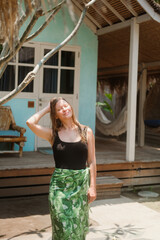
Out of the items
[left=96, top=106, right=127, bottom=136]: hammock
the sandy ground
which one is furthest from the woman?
[left=96, top=106, right=127, bottom=136]: hammock

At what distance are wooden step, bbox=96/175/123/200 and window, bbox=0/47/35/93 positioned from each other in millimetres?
2363

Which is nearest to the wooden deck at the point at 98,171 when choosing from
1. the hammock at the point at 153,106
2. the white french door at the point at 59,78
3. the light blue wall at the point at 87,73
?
the light blue wall at the point at 87,73

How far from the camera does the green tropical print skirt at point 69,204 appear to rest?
8.94 feet

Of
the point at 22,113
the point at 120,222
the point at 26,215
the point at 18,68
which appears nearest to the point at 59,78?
the point at 18,68

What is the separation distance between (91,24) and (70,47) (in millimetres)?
632

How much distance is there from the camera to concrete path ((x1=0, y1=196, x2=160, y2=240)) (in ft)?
13.2

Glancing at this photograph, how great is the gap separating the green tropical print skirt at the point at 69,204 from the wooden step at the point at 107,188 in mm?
2681

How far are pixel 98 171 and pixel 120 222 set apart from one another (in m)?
1.57

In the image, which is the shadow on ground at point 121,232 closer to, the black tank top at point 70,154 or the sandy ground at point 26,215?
the sandy ground at point 26,215

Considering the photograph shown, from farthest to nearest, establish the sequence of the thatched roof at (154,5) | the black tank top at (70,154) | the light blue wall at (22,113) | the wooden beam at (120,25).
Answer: the light blue wall at (22,113) < the wooden beam at (120,25) < the thatched roof at (154,5) < the black tank top at (70,154)

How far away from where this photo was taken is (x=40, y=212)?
4.86 m

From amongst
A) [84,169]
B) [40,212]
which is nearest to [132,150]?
[40,212]

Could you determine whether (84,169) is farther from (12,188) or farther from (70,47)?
(70,47)

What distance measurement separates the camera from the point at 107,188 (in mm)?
5629
